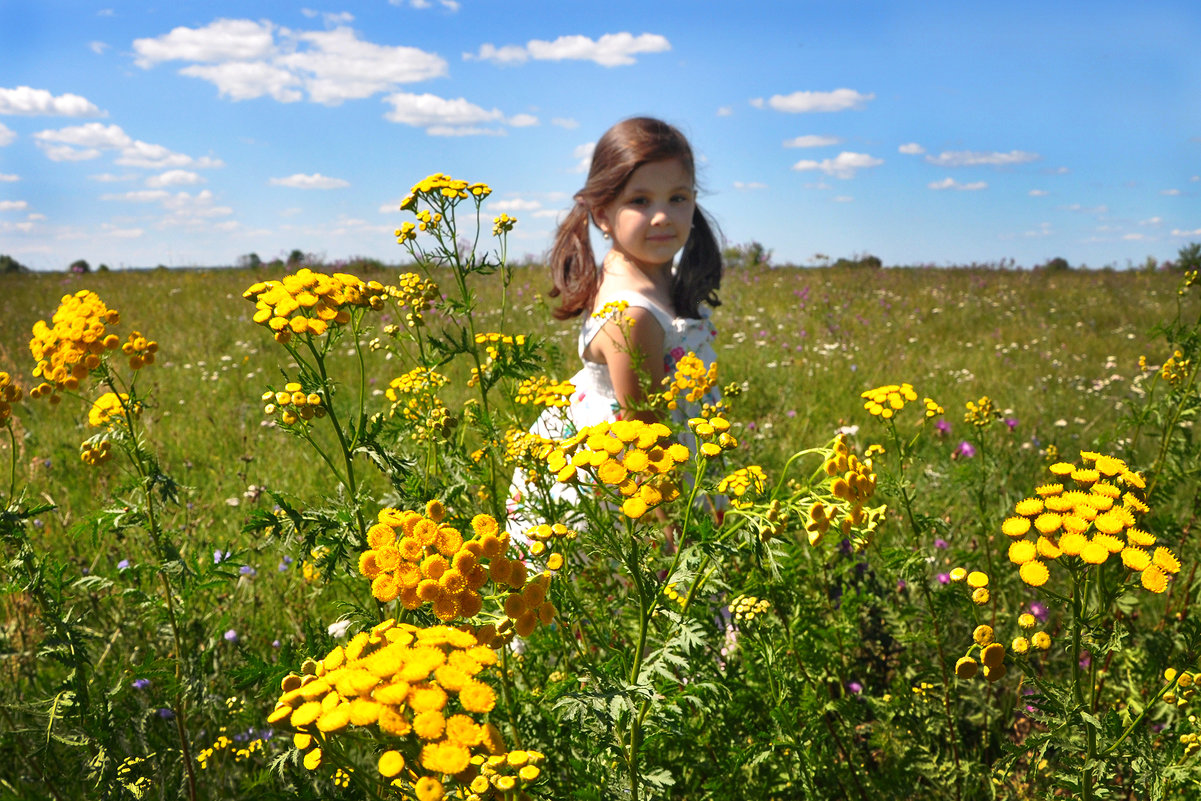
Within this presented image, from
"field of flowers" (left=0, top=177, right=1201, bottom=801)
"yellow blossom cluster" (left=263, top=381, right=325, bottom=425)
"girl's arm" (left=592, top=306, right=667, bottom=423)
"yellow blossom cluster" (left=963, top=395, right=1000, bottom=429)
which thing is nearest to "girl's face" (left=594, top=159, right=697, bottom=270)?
"girl's arm" (left=592, top=306, right=667, bottom=423)

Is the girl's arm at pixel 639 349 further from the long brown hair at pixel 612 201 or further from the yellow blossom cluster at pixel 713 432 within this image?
the yellow blossom cluster at pixel 713 432

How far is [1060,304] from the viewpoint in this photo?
1173 centimetres

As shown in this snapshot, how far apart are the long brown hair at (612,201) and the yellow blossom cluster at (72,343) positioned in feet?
8.06

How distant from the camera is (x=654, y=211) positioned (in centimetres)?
398

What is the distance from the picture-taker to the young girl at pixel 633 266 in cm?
380

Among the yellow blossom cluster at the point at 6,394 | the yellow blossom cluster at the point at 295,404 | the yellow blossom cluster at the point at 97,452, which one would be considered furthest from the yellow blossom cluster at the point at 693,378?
the yellow blossom cluster at the point at 6,394

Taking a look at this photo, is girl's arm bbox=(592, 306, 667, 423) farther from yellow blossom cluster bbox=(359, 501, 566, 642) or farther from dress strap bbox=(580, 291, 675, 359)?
yellow blossom cluster bbox=(359, 501, 566, 642)

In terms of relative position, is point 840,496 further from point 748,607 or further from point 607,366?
point 607,366

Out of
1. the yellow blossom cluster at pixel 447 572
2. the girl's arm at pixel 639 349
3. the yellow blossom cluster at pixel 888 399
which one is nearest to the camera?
the yellow blossom cluster at pixel 447 572

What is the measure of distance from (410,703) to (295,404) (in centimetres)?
105

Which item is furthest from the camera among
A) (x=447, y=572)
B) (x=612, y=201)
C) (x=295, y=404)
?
(x=612, y=201)

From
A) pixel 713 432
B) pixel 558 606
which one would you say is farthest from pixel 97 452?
pixel 713 432

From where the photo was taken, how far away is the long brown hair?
13.1 feet

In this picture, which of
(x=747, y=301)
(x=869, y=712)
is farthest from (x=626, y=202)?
(x=747, y=301)
